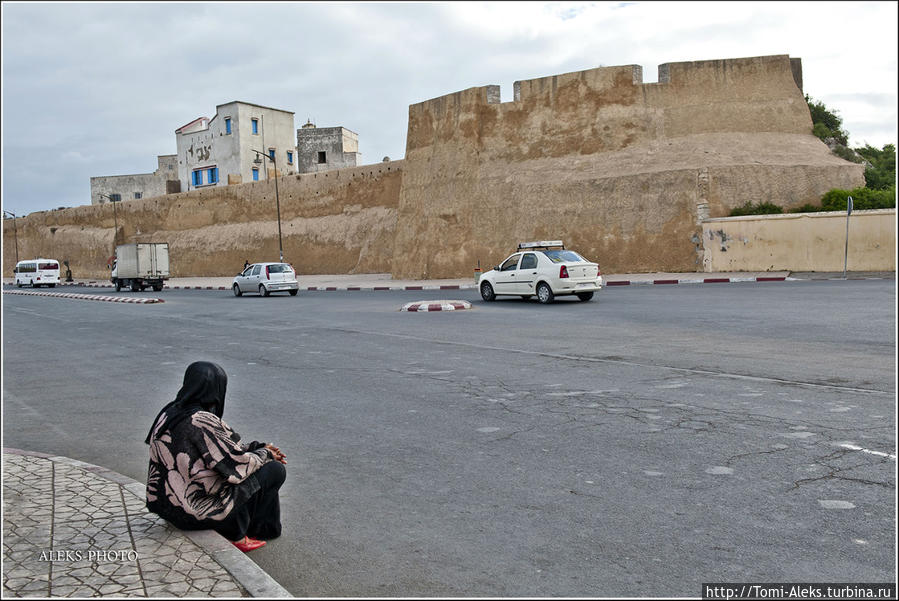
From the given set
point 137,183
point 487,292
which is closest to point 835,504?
point 487,292

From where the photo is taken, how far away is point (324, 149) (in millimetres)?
73000

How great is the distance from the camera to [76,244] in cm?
7406

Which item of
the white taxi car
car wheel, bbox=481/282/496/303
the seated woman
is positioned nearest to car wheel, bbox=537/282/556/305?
the white taxi car

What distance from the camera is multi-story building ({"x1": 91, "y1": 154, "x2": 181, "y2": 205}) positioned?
8706 cm

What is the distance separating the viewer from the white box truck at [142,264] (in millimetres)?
40188

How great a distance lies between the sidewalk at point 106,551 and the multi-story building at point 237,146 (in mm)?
64353

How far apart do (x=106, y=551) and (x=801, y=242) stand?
2949cm

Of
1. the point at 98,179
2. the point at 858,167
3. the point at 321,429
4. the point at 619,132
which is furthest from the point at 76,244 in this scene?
the point at 321,429

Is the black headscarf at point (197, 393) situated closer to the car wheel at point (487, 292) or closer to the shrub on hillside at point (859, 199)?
the car wheel at point (487, 292)

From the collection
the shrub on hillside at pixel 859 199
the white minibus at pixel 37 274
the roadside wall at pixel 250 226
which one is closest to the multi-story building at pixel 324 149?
the roadside wall at pixel 250 226

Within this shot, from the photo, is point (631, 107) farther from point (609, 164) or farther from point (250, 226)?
point (250, 226)

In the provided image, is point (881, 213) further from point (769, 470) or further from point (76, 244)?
point (76, 244)

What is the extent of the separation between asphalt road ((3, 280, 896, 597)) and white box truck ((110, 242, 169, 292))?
27.8 meters

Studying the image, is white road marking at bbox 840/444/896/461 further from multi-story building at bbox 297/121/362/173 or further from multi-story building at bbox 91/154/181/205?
multi-story building at bbox 91/154/181/205
